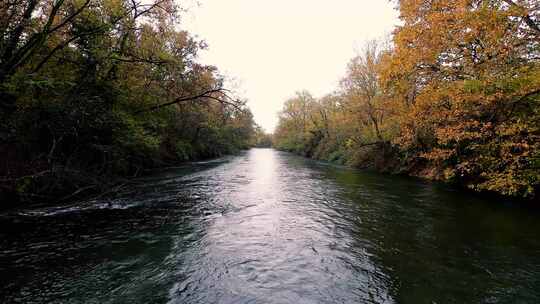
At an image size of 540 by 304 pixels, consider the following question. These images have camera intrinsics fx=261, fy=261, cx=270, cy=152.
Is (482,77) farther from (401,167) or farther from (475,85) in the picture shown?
(401,167)

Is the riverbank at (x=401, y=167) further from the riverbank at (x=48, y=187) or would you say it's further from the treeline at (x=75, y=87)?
the riverbank at (x=48, y=187)

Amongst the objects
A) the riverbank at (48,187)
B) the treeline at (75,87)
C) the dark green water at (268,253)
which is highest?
the treeline at (75,87)

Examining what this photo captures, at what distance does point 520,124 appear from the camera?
1069 centimetres

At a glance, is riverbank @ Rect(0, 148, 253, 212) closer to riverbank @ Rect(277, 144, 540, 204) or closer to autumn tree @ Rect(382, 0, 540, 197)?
autumn tree @ Rect(382, 0, 540, 197)

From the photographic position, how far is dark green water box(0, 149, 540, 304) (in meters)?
4.83

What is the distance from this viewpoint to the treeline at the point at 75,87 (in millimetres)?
9016

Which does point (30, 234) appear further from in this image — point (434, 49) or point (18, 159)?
point (434, 49)

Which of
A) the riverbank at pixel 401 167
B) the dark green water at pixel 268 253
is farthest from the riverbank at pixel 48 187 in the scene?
the riverbank at pixel 401 167

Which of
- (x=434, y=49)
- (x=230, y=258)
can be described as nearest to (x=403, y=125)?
(x=434, y=49)

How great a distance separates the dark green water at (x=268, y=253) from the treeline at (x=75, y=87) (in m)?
1.86

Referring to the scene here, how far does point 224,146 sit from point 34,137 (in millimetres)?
43684

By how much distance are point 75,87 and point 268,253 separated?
1072cm

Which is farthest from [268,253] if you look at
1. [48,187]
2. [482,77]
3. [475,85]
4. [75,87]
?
[482,77]

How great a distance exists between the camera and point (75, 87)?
11.0 m
